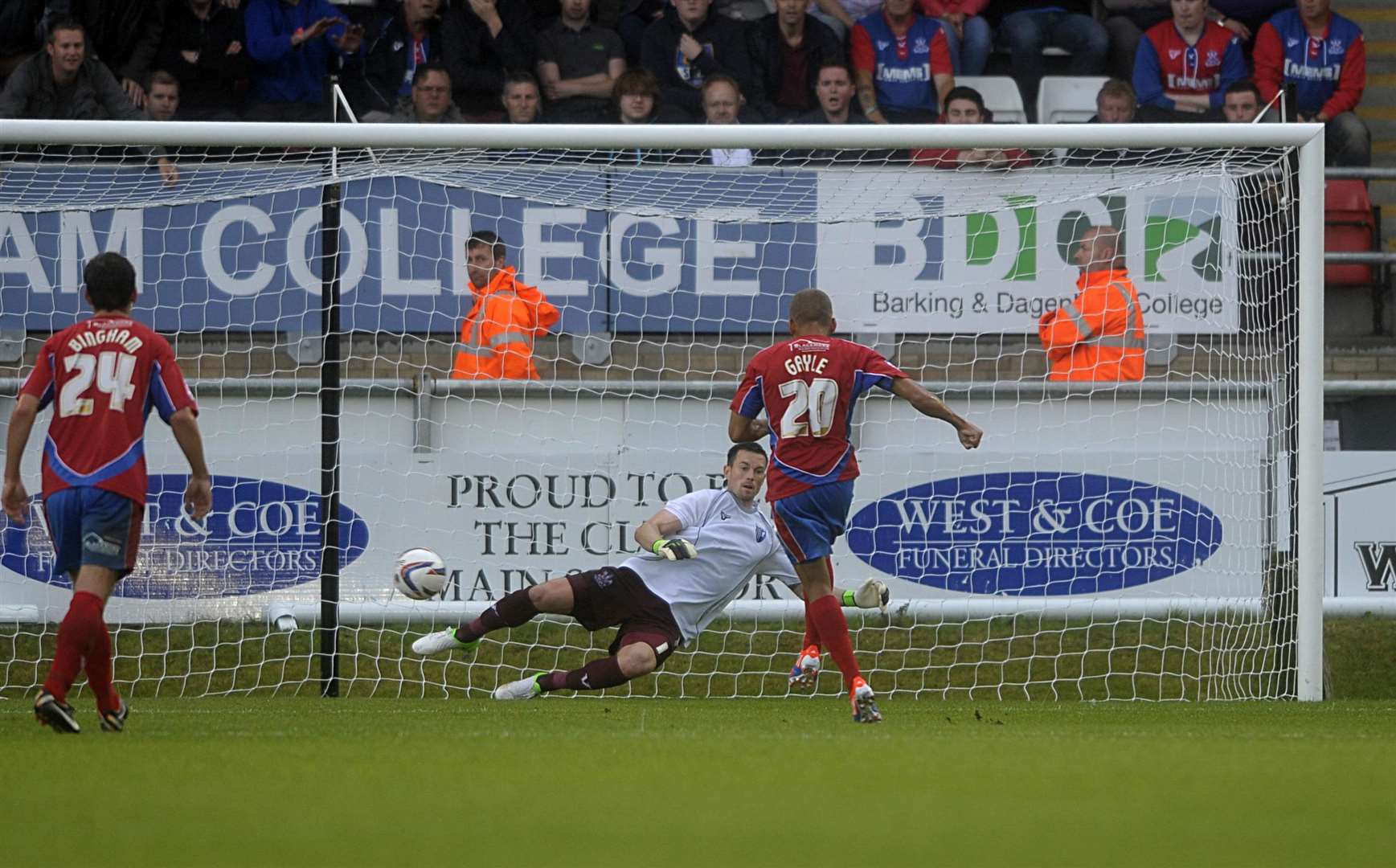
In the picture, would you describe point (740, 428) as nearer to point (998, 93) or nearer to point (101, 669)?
point (101, 669)

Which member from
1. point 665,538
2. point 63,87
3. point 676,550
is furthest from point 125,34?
point 676,550

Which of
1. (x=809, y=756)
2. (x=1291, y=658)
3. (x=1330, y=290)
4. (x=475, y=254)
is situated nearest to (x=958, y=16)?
(x=1330, y=290)

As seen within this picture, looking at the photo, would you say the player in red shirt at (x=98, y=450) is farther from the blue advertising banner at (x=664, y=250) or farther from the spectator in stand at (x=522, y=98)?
the spectator in stand at (x=522, y=98)

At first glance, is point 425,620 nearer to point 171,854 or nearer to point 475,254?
point 475,254

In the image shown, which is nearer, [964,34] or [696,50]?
[696,50]

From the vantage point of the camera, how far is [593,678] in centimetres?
812

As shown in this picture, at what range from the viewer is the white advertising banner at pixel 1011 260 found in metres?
10.1

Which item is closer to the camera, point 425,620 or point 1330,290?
point 425,620

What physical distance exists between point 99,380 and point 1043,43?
9.57 meters

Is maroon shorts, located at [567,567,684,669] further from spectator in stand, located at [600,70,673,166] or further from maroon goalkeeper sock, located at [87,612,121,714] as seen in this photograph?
spectator in stand, located at [600,70,673,166]

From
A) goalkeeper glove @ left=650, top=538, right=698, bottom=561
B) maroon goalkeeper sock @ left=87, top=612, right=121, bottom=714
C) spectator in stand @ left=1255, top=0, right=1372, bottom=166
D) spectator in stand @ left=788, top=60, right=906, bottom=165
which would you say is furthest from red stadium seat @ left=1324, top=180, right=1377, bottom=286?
maroon goalkeeper sock @ left=87, top=612, right=121, bottom=714

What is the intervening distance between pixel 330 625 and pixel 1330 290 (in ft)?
25.8

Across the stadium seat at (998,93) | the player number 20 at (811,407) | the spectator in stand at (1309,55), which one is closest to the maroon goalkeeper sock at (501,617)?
the player number 20 at (811,407)

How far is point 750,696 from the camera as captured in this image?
908 centimetres
